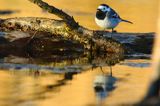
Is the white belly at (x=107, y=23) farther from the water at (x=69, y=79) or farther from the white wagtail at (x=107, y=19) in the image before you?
the water at (x=69, y=79)

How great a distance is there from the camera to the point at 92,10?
22.5 metres

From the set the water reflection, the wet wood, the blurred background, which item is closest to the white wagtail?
the wet wood

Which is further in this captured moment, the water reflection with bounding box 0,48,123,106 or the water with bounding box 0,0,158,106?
the water reflection with bounding box 0,48,123,106

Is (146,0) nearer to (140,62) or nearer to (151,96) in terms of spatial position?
(140,62)

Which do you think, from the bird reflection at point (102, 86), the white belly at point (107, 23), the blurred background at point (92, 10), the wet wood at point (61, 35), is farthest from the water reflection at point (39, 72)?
the blurred background at point (92, 10)

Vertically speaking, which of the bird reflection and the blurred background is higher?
the blurred background

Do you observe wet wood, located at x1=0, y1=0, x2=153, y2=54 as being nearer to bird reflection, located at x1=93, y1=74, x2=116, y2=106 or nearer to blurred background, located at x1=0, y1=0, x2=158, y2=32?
bird reflection, located at x1=93, y1=74, x2=116, y2=106

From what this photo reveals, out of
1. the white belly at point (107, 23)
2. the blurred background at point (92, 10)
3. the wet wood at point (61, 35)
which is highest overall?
the blurred background at point (92, 10)

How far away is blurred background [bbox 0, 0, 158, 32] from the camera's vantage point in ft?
58.5

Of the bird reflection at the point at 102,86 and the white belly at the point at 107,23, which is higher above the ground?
the white belly at the point at 107,23

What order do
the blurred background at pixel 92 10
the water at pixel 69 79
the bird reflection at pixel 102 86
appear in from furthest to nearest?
the blurred background at pixel 92 10
the bird reflection at pixel 102 86
the water at pixel 69 79

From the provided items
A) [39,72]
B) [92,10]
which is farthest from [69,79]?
[92,10]

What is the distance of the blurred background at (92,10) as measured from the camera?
1784 cm

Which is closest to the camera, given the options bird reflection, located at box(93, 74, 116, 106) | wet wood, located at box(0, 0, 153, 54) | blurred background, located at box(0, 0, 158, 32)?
bird reflection, located at box(93, 74, 116, 106)
